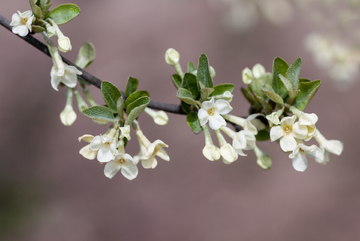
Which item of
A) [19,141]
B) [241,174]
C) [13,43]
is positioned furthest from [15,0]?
[241,174]

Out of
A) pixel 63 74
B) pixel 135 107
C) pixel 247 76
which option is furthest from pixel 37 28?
pixel 247 76

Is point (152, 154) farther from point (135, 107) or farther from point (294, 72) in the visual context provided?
point (294, 72)

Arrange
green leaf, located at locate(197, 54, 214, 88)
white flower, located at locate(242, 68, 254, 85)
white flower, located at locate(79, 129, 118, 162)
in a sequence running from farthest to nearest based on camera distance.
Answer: white flower, located at locate(242, 68, 254, 85) → green leaf, located at locate(197, 54, 214, 88) → white flower, located at locate(79, 129, 118, 162)

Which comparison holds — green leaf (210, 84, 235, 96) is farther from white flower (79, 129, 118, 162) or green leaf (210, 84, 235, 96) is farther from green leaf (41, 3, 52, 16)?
green leaf (41, 3, 52, 16)

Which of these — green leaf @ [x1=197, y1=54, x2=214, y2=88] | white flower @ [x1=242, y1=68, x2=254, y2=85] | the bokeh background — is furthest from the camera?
the bokeh background

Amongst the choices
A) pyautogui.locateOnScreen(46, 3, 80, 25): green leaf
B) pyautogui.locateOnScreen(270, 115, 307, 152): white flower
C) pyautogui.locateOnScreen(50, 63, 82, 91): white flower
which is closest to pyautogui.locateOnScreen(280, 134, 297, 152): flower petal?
pyautogui.locateOnScreen(270, 115, 307, 152): white flower

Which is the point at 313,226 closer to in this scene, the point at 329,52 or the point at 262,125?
the point at 329,52
